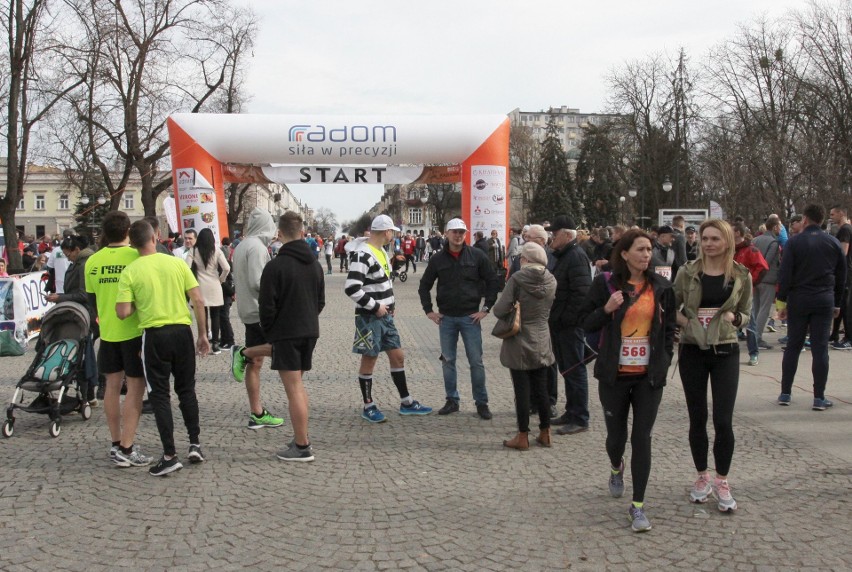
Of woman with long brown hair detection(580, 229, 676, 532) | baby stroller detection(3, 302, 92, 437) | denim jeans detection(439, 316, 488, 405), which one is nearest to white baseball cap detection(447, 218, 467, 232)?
denim jeans detection(439, 316, 488, 405)

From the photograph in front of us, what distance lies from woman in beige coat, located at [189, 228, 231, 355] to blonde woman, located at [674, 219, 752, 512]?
292 inches

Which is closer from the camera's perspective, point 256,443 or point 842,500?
point 842,500

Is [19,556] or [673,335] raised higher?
[673,335]

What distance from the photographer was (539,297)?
5.99 meters

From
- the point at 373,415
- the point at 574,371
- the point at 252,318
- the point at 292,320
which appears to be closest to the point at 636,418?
the point at 574,371

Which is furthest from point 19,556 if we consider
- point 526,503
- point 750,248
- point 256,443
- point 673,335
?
point 750,248

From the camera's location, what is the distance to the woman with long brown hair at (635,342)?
4.39 m

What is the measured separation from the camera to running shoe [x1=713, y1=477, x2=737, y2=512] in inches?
178

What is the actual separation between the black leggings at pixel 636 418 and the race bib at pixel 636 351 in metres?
0.12

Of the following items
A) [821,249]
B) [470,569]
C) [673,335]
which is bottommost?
[470,569]

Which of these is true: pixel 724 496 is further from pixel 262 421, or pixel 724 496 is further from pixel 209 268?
pixel 209 268

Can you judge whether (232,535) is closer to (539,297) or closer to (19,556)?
(19,556)

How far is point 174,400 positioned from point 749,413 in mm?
5597

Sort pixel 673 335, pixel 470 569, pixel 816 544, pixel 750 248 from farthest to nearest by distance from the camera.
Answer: pixel 750 248
pixel 673 335
pixel 816 544
pixel 470 569
